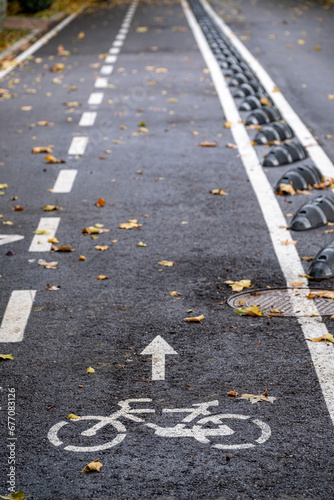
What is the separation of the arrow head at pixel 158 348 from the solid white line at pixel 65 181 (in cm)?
372

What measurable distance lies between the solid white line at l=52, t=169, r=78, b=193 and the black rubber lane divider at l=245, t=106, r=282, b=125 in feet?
10.2

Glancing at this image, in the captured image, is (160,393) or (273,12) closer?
(160,393)

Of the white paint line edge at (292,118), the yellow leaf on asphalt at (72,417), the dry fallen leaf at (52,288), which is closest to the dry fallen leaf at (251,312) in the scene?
the dry fallen leaf at (52,288)

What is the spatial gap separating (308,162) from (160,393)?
538 centimetres

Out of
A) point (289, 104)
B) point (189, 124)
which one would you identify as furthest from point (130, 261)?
point (289, 104)

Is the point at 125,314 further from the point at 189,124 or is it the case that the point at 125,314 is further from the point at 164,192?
the point at 189,124

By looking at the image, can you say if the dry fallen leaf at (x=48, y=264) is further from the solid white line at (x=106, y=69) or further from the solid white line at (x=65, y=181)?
the solid white line at (x=106, y=69)

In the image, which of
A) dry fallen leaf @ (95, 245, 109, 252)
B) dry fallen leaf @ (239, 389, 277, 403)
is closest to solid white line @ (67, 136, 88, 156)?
dry fallen leaf @ (95, 245, 109, 252)

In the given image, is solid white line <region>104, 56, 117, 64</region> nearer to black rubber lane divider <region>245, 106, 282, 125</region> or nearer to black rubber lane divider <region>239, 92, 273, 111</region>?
black rubber lane divider <region>239, 92, 273, 111</region>

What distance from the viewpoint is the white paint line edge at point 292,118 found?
9.20 metres

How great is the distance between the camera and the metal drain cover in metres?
5.38

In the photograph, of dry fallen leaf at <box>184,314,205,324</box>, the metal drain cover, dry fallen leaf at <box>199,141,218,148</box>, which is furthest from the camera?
dry fallen leaf at <box>199,141,218,148</box>

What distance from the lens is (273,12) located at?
29734 millimetres

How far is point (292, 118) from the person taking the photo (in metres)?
11.6
